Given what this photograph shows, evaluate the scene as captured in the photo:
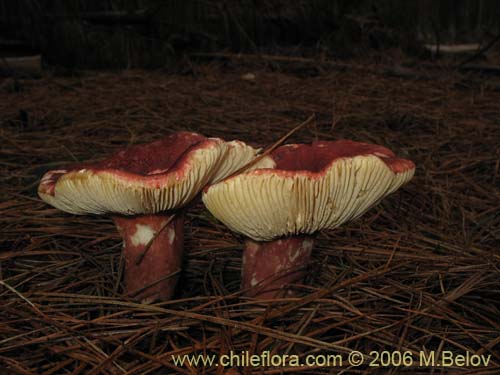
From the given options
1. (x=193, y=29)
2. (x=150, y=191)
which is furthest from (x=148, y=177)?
(x=193, y=29)

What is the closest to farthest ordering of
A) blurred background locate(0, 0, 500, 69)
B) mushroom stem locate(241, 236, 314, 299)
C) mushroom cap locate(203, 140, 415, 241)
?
mushroom cap locate(203, 140, 415, 241) → mushroom stem locate(241, 236, 314, 299) → blurred background locate(0, 0, 500, 69)

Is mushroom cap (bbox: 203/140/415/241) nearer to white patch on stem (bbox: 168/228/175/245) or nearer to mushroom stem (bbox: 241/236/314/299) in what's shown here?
mushroom stem (bbox: 241/236/314/299)

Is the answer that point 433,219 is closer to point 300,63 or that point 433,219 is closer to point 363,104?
point 363,104

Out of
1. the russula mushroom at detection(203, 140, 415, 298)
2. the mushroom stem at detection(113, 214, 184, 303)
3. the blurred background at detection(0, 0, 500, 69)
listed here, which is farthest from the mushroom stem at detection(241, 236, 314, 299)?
the blurred background at detection(0, 0, 500, 69)

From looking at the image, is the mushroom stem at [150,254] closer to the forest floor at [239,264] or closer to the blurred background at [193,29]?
the forest floor at [239,264]

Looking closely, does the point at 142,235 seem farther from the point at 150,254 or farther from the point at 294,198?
the point at 294,198

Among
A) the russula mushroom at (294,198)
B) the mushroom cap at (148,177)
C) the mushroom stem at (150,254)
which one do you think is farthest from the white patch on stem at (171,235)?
the russula mushroom at (294,198)

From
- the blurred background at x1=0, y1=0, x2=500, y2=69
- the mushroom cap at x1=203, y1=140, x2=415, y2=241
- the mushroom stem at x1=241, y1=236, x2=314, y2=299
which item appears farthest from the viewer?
the blurred background at x1=0, y1=0, x2=500, y2=69

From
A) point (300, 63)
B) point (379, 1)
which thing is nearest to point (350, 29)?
point (379, 1)
